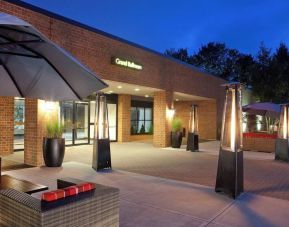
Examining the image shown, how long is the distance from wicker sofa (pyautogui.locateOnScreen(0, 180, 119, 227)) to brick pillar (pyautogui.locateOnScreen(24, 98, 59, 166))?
6.11 m

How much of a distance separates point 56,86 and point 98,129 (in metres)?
4.67

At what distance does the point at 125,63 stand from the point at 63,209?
9.41 m

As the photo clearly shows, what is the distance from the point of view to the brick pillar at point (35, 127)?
8961 millimetres

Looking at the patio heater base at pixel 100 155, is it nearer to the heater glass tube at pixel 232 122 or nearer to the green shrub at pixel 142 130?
the heater glass tube at pixel 232 122

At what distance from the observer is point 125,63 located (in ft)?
38.7

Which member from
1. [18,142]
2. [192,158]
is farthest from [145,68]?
[18,142]

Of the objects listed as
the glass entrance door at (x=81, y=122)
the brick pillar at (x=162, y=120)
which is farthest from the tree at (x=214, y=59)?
the glass entrance door at (x=81, y=122)

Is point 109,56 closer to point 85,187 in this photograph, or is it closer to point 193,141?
point 193,141

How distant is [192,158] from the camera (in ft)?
37.4

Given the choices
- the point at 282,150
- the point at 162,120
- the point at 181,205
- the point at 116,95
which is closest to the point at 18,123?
the point at 116,95

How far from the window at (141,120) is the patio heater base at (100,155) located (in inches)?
409

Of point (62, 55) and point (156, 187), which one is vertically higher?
point (62, 55)

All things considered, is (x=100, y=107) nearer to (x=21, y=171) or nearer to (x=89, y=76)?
(x=21, y=171)

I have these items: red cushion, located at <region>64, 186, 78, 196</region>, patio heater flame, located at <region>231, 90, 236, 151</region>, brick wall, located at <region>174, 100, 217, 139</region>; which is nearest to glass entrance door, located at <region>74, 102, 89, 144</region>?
brick wall, located at <region>174, 100, 217, 139</region>
